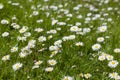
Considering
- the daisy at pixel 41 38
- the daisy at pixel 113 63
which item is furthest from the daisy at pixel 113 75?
the daisy at pixel 41 38

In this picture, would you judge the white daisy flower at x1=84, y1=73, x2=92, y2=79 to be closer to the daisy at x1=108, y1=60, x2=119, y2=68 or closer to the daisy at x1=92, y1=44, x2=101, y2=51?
the daisy at x1=108, y1=60, x2=119, y2=68

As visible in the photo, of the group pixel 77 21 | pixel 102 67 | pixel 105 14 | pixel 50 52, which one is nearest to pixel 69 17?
pixel 77 21

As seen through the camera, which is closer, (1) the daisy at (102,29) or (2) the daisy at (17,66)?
(2) the daisy at (17,66)

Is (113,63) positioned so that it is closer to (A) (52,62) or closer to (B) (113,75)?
(B) (113,75)

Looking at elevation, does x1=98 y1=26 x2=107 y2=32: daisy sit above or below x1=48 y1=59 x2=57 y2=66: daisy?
below

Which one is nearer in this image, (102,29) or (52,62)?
(52,62)

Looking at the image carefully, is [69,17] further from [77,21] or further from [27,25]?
[27,25]

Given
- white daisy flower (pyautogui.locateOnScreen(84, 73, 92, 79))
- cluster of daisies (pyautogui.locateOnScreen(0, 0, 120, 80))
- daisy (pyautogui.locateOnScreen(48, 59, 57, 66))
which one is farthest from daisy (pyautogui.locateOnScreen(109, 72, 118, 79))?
daisy (pyautogui.locateOnScreen(48, 59, 57, 66))

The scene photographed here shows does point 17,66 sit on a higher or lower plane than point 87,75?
higher

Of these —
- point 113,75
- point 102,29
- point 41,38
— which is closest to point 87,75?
point 113,75

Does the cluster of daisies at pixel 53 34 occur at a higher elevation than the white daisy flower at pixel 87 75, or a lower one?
higher

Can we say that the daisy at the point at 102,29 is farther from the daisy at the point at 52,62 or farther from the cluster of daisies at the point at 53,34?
the daisy at the point at 52,62
